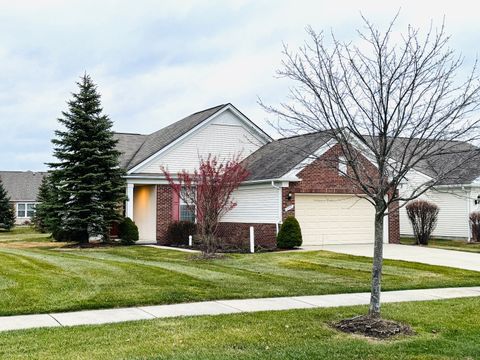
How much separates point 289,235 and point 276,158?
460cm

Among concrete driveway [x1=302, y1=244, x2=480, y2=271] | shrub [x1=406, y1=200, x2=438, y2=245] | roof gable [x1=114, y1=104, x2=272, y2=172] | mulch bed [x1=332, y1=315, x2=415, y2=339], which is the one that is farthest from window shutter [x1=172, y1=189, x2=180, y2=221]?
mulch bed [x1=332, y1=315, x2=415, y2=339]

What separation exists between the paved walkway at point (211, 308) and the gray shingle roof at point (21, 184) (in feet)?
149

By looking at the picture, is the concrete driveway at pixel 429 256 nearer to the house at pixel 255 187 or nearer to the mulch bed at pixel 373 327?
the house at pixel 255 187

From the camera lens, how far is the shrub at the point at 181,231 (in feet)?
72.0

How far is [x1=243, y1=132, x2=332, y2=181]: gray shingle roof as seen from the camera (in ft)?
66.7

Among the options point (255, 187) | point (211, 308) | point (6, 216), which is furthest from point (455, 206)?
point (6, 216)

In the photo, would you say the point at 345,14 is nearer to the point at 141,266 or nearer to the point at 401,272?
the point at 401,272

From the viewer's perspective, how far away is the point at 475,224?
24.5 meters

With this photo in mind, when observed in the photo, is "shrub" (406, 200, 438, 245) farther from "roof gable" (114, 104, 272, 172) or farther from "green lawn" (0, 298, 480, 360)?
"green lawn" (0, 298, 480, 360)

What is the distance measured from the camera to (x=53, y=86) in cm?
2506

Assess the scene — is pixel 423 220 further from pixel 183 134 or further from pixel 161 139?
pixel 161 139

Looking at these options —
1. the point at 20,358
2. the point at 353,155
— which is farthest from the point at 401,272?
the point at 20,358

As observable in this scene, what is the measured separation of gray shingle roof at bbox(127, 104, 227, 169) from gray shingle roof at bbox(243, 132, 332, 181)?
291 cm

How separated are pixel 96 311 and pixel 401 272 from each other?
26.1ft
